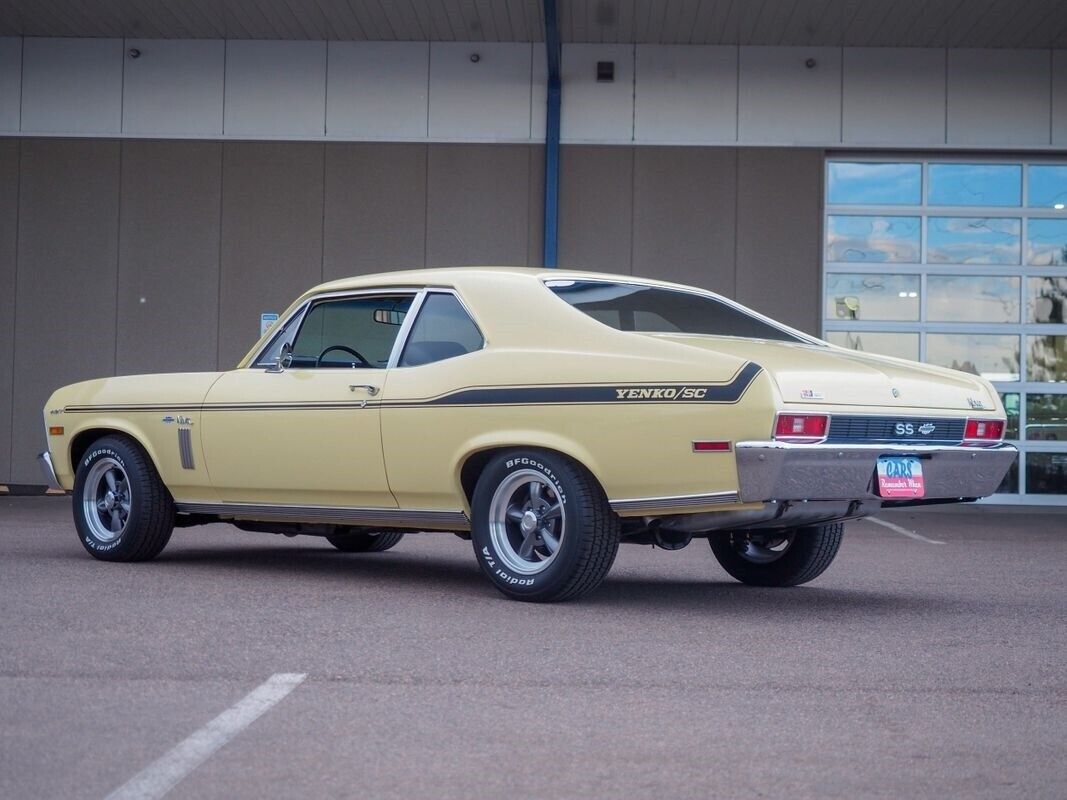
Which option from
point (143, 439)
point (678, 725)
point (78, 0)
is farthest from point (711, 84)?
point (678, 725)

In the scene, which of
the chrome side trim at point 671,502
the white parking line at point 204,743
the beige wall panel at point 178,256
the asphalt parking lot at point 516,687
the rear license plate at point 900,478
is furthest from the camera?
the beige wall panel at point 178,256

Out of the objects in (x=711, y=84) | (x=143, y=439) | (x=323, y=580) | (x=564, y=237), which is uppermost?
(x=711, y=84)

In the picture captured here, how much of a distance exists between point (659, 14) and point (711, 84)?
54.2 inches

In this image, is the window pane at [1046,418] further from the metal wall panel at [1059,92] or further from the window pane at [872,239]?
the metal wall panel at [1059,92]

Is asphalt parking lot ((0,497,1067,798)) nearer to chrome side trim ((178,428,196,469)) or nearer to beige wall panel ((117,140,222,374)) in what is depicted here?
chrome side trim ((178,428,196,469))

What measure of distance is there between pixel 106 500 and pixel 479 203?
1009 cm

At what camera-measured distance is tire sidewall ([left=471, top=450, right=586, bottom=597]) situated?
5.91m

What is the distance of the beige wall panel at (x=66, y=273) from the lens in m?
17.8

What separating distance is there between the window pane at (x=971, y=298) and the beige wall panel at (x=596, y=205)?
3705 millimetres

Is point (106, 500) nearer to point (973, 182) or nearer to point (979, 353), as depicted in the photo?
point (979, 353)

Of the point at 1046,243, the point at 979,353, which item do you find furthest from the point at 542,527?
the point at 1046,243

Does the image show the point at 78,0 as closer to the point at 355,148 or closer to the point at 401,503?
the point at 355,148

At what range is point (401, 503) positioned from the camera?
22.0 feet

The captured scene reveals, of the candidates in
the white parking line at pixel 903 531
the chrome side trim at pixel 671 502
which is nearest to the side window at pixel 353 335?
the chrome side trim at pixel 671 502
